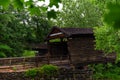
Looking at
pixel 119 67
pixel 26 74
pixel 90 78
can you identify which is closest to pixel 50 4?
pixel 26 74

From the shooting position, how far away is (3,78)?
19594mm

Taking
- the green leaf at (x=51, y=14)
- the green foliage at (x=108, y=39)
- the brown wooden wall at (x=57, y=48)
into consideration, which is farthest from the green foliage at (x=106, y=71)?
the green leaf at (x=51, y=14)

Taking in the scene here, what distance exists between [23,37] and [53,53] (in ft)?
29.5

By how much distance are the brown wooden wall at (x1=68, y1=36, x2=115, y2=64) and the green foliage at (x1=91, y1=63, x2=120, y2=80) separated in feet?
2.65

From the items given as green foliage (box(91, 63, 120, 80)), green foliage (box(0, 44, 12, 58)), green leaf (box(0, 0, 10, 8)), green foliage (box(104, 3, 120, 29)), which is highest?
green leaf (box(0, 0, 10, 8))

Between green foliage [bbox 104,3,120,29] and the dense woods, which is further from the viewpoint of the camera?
the dense woods

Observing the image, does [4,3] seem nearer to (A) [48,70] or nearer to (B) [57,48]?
(A) [48,70]

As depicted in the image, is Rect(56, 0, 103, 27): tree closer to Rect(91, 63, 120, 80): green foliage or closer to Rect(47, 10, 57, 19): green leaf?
Rect(91, 63, 120, 80): green foliage

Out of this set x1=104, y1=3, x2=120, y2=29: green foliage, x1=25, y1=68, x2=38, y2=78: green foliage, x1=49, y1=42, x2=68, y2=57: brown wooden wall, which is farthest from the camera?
x1=49, y1=42, x2=68, y2=57: brown wooden wall

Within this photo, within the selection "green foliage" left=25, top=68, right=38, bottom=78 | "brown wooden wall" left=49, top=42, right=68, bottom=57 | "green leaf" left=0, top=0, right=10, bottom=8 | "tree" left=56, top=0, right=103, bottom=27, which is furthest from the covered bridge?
"green leaf" left=0, top=0, right=10, bottom=8

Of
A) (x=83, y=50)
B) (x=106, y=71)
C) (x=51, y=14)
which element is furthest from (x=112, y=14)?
(x=106, y=71)

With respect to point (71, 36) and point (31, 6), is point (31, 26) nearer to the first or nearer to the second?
point (71, 36)

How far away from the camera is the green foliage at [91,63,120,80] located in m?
22.3

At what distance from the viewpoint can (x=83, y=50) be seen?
23391mm
